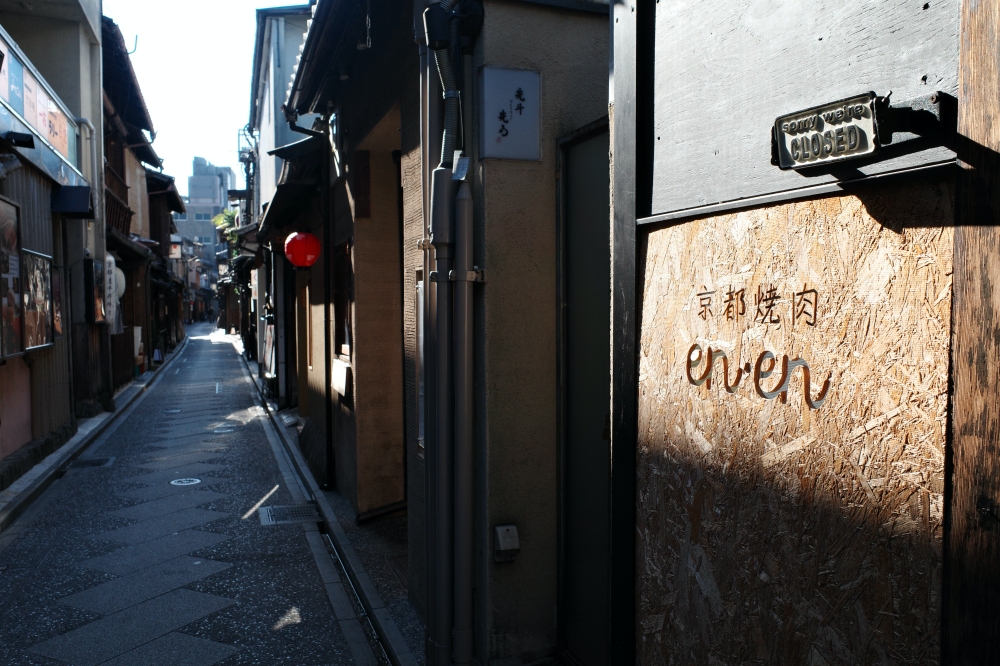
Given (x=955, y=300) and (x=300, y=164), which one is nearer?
(x=955, y=300)

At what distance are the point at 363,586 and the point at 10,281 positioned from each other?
6.33 m

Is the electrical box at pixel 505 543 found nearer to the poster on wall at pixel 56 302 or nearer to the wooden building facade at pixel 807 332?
the wooden building facade at pixel 807 332

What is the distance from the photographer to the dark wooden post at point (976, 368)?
4.93 ft

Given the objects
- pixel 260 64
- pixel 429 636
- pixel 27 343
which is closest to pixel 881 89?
pixel 429 636

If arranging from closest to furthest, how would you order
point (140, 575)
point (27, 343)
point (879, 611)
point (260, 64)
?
point (879, 611)
point (140, 575)
point (27, 343)
point (260, 64)

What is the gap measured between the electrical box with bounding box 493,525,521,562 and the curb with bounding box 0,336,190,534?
19.5 ft

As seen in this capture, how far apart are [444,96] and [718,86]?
2.23 meters

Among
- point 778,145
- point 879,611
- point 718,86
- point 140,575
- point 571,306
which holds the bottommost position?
point 140,575

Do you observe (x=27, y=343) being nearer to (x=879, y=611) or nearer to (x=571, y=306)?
(x=571, y=306)

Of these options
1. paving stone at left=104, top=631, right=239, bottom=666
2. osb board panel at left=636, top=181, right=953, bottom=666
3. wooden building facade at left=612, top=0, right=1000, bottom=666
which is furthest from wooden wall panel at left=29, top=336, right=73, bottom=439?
osb board panel at left=636, top=181, right=953, bottom=666

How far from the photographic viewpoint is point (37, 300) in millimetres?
10320

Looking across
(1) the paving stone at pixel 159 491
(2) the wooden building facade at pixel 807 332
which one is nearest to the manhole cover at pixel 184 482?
(1) the paving stone at pixel 159 491

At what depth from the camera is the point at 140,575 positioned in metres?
6.33

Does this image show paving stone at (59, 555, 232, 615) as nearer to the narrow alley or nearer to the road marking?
the narrow alley
